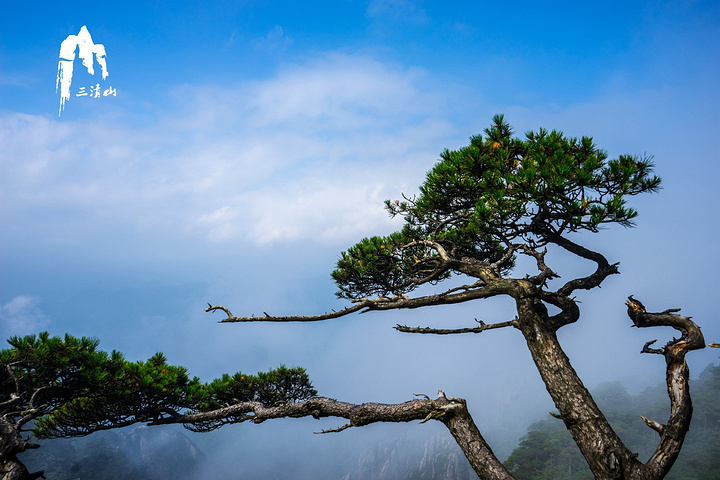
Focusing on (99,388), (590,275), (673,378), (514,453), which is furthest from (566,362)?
(514,453)

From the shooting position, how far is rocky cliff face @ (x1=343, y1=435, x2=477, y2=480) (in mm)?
66312

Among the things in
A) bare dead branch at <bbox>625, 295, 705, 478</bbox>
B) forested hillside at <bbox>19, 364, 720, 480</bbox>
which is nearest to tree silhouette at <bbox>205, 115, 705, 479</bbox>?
bare dead branch at <bbox>625, 295, 705, 478</bbox>

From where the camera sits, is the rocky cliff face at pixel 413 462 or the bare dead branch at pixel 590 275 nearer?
the bare dead branch at pixel 590 275

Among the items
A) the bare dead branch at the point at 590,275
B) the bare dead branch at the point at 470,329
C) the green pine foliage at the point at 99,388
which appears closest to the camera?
the green pine foliage at the point at 99,388

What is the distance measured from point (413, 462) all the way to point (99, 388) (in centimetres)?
9218

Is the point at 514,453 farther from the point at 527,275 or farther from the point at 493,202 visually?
the point at 493,202

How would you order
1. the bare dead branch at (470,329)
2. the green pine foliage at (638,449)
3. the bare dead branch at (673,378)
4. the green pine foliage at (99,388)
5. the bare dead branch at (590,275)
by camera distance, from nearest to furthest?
the bare dead branch at (673,378), the green pine foliage at (99,388), the bare dead branch at (470,329), the bare dead branch at (590,275), the green pine foliage at (638,449)

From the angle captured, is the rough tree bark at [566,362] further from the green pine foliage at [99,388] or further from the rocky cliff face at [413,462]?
the rocky cliff face at [413,462]

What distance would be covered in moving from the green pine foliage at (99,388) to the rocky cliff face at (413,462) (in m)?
72.6

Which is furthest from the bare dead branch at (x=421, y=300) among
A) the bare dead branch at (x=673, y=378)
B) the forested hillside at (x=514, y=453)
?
the forested hillside at (x=514, y=453)

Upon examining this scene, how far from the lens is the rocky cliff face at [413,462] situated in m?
66.3

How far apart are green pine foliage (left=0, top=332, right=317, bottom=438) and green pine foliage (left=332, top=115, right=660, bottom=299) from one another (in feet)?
7.85

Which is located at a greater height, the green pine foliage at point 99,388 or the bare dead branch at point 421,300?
the bare dead branch at point 421,300

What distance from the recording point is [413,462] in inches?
3191
